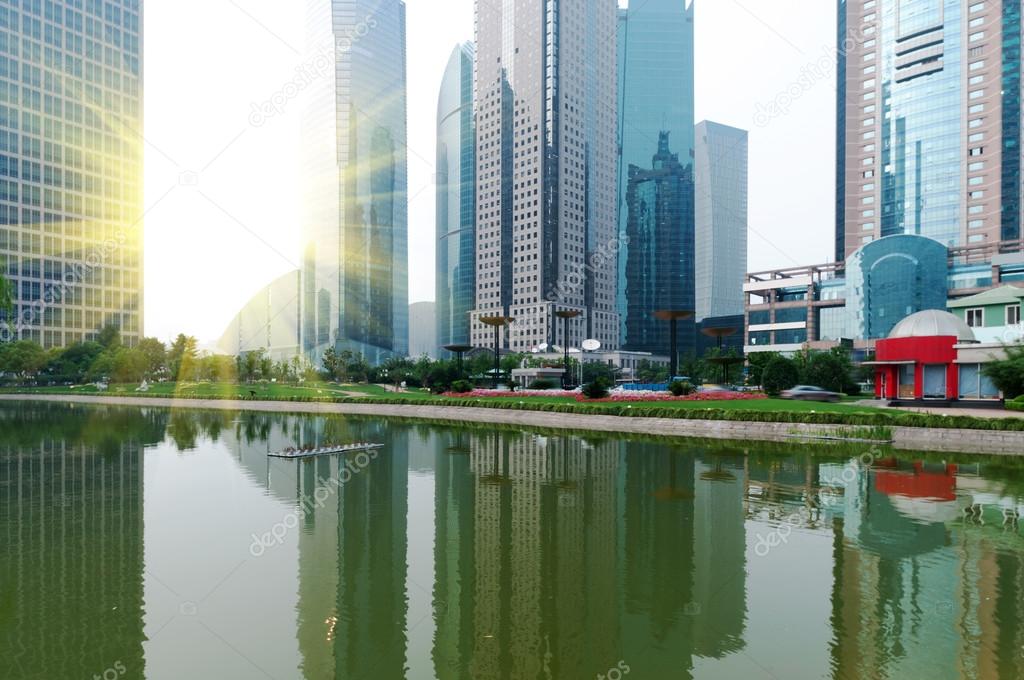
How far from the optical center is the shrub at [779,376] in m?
48.5

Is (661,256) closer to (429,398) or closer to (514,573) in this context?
(429,398)

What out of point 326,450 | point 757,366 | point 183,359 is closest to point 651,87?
point 757,366

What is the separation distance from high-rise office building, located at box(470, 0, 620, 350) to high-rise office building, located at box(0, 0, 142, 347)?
77.5 m

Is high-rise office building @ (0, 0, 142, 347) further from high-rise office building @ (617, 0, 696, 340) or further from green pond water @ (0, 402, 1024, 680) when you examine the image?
high-rise office building @ (617, 0, 696, 340)

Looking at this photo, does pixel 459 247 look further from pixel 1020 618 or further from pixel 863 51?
pixel 1020 618

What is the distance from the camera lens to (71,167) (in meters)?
117

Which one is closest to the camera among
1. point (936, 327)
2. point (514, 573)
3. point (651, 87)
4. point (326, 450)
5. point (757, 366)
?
point (514, 573)

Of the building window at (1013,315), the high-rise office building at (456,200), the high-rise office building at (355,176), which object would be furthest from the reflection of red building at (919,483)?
the high-rise office building at (355,176)

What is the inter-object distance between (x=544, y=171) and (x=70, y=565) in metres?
139

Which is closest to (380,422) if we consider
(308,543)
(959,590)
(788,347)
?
(308,543)

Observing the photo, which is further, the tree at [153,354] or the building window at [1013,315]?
the tree at [153,354]

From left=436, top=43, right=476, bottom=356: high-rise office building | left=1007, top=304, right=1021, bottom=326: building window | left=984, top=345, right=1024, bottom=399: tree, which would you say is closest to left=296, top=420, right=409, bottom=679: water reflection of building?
left=984, top=345, right=1024, bottom=399: tree

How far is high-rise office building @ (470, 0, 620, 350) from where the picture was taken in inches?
5561

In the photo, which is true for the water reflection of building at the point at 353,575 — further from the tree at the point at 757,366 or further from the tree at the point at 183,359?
the tree at the point at 183,359
